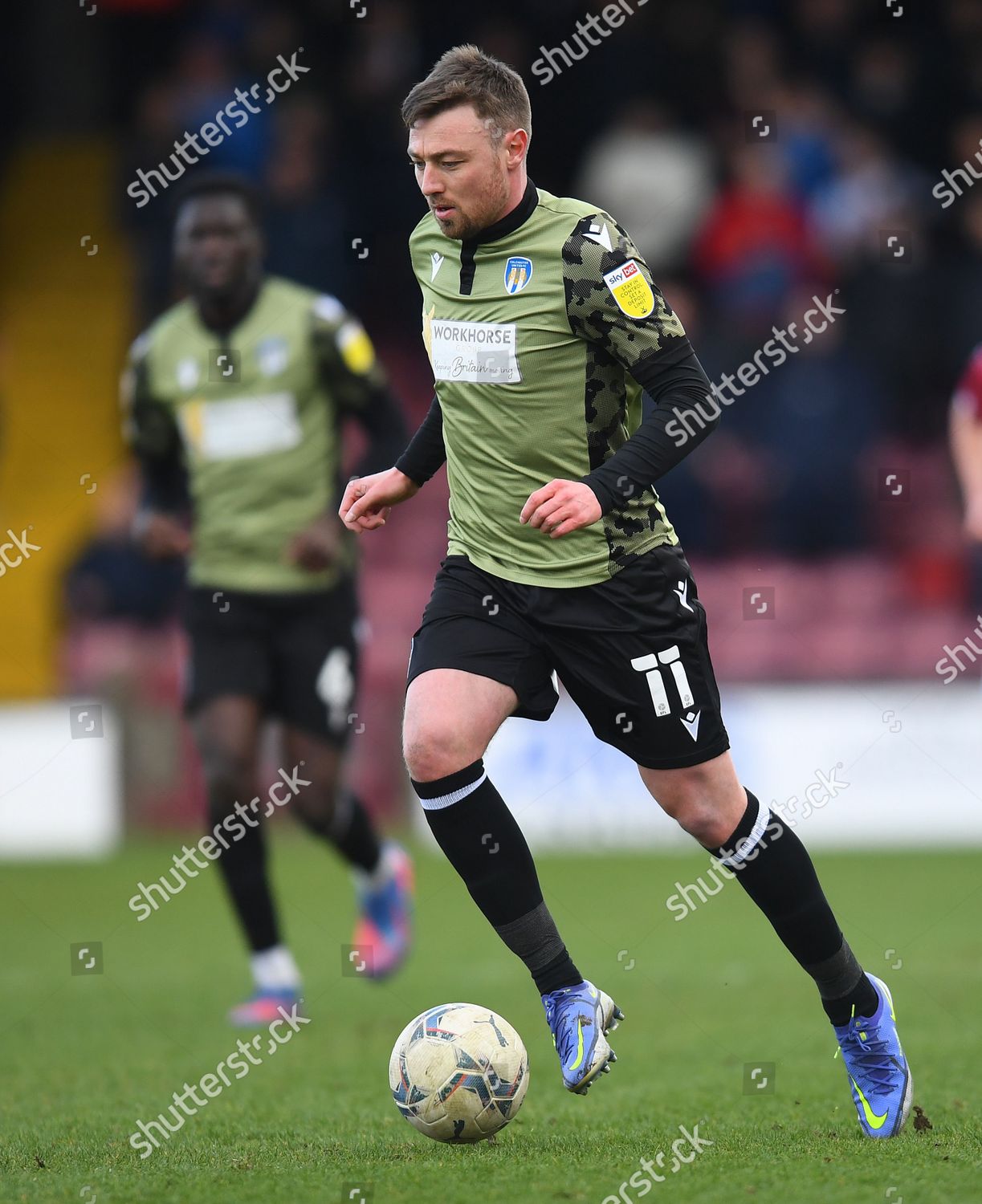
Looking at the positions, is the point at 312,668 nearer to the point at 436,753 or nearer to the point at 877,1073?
the point at 436,753

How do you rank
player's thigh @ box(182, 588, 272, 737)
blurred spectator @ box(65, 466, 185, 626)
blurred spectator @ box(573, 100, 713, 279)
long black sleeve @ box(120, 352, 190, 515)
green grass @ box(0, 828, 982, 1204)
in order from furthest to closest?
blurred spectator @ box(573, 100, 713, 279) → blurred spectator @ box(65, 466, 185, 626) → long black sleeve @ box(120, 352, 190, 515) → player's thigh @ box(182, 588, 272, 737) → green grass @ box(0, 828, 982, 1204)

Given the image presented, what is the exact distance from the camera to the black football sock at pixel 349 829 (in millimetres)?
6742

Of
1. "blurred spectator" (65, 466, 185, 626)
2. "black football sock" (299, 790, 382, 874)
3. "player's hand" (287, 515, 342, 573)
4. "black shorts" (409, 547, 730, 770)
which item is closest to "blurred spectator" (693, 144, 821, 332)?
"blurred spectator" (65, 466, 185, 626)

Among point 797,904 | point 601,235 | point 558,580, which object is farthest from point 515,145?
point 797,904

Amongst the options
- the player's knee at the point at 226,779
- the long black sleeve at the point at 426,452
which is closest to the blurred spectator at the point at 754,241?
the player's knee at the point at 226,779

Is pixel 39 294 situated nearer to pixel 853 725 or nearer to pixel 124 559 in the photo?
pixel 124 559

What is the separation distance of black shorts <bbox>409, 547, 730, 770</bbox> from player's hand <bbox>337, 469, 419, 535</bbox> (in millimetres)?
360

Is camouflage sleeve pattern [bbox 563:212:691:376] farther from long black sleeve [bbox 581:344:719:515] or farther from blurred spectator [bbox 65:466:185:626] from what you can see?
blurred spectator [bbox 65:466:185:626]

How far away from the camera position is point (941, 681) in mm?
11164

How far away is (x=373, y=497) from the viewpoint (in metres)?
4.45

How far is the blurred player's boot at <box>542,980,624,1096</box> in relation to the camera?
3.99 m

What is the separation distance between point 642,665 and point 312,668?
2630 mm

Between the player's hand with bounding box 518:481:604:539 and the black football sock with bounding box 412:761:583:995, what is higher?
the player's hand with bounding box 518:481:604:539

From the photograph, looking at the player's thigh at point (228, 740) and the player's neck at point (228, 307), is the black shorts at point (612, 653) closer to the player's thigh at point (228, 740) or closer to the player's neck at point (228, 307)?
the player's thigh at point (228, 740)
